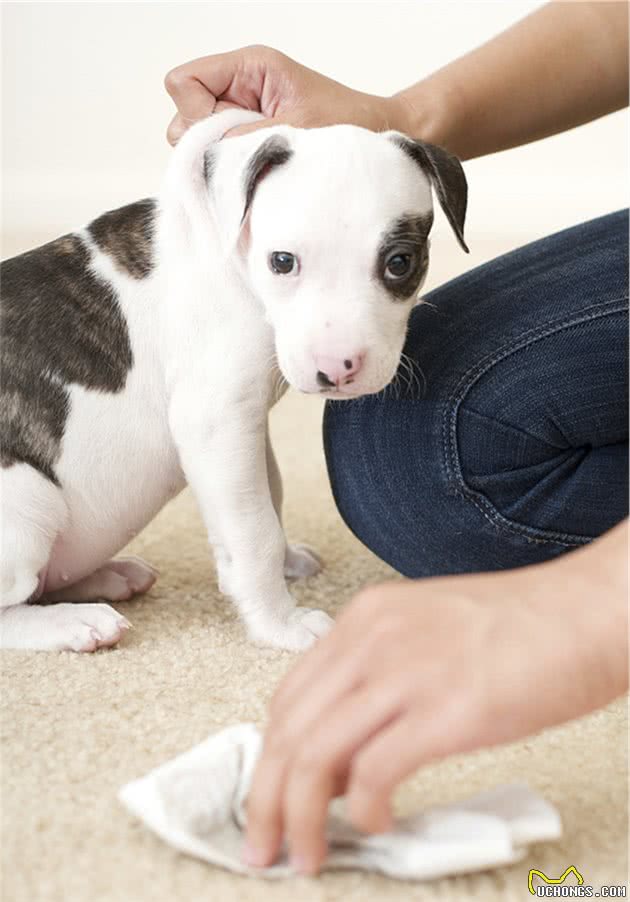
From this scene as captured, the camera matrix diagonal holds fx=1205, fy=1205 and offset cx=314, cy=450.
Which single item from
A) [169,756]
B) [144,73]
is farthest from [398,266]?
[144,73]

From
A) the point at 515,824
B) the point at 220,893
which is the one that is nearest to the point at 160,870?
the point at 220,893

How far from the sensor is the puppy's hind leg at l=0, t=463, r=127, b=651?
1.58m

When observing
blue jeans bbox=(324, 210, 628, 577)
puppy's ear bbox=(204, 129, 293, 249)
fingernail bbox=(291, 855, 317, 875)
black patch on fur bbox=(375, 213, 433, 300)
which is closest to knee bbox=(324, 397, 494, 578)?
blue jeans bbox=(324, 210, 628, 577)

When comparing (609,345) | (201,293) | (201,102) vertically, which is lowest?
(609,345)

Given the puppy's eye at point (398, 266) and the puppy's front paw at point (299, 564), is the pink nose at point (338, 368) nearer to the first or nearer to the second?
the puppy's eye at point (398, 266)

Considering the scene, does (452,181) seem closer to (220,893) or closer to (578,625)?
(578,625)

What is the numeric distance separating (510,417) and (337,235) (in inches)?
16.0

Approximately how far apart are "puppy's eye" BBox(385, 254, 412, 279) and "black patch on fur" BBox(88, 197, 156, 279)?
365 mm

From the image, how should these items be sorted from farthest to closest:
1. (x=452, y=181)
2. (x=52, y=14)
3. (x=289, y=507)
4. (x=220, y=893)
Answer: (x=52, y=14)
(x=289, y=507)
(x=452, y=181)
(x=220, y=893)

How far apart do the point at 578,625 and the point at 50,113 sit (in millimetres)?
3878

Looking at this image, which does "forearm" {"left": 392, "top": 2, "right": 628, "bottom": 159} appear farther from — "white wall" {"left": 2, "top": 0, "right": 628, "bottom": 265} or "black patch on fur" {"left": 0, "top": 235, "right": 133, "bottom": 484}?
"white wall" {"left": 2, "top": 0, "right": 628, "bottom": 265}

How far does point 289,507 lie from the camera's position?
231 cm

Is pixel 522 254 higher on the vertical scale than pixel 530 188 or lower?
higher

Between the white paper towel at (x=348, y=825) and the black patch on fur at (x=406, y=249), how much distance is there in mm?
615
